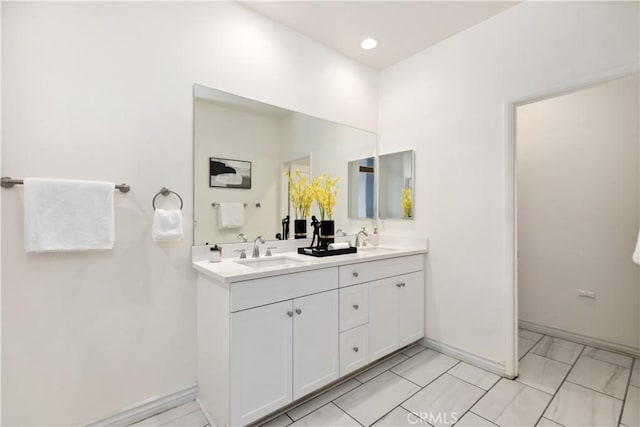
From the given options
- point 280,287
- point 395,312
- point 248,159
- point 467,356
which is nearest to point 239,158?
point 248,159

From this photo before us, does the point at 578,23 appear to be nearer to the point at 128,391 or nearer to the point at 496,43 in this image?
the point at 496,43

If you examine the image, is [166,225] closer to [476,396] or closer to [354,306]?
[354,306]

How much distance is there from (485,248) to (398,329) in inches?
36.8

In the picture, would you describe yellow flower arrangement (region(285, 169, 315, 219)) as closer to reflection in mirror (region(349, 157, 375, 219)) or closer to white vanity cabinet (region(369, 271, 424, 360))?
reflection in mirror (region(349, 157, 375, 219))

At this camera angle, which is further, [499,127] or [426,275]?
[426,275]

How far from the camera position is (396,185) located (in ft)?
9.47

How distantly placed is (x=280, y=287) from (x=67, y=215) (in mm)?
1117

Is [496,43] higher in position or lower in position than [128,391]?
higher

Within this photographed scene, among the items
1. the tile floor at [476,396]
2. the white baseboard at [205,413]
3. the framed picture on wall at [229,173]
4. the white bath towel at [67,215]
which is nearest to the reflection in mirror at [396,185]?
the tile floor at [476,396]

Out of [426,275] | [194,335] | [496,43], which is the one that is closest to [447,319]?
[426,275]

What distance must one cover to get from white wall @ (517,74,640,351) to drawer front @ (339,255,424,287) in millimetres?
1372

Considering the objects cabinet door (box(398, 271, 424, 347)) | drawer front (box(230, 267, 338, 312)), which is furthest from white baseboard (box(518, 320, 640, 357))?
drawer front (box(230, 267, 338, 312))

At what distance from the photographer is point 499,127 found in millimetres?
2182

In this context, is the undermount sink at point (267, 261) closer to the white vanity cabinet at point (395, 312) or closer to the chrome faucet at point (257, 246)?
the chrome faucet at point (257, 246)
